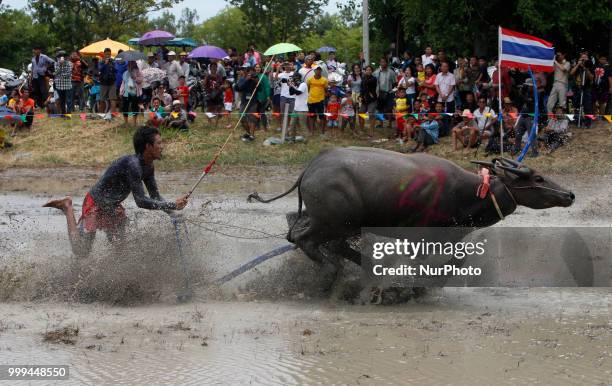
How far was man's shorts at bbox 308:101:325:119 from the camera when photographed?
19172 mm

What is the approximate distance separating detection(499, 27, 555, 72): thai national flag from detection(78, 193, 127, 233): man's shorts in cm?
818

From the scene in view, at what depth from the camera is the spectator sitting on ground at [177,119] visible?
19.5 m

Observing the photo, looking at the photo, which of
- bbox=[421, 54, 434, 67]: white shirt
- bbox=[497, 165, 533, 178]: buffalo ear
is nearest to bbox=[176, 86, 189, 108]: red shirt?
bbox=[421, 54, 434, 67]: white shirt

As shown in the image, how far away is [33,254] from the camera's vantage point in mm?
9594

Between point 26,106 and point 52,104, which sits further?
point 52,104

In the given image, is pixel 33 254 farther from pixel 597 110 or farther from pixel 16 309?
pixel 597 110

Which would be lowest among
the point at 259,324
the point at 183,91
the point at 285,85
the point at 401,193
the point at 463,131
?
the point at 259,324

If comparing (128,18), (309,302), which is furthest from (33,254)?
(128,18)

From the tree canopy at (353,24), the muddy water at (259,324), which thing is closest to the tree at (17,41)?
the tree canopy at (353,24)

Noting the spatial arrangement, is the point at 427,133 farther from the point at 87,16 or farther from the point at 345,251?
the point at 87,16

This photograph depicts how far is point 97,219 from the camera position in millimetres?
8375

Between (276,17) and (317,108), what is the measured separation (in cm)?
2568

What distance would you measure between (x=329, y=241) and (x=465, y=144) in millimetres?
9524

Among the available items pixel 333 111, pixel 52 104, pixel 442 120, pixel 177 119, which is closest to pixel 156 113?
pixel 177 119
